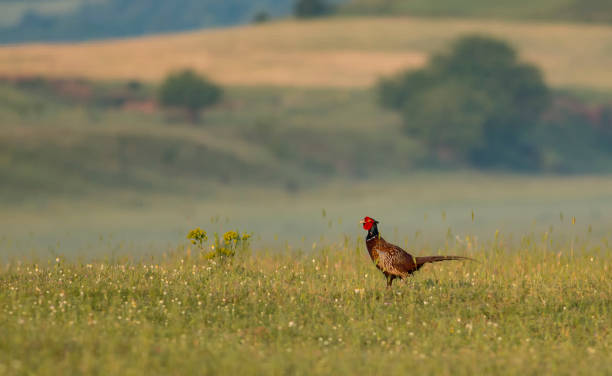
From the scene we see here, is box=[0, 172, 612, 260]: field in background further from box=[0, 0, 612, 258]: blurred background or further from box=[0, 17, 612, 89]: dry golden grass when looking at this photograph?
box=[0, 17, 612, 89]: dry golden grass

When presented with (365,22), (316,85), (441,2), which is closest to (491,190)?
(316,85)

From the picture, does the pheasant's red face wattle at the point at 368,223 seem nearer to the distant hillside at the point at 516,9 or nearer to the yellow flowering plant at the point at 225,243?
the yellow flowering plant at the point at 225,243

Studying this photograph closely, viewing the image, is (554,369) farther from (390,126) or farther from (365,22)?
(365,22)

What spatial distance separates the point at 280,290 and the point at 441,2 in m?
183

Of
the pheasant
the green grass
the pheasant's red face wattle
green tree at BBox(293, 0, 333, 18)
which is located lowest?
the green grass

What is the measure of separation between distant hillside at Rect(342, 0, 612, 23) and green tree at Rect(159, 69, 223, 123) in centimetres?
9490

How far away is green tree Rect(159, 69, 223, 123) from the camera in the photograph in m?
91.9

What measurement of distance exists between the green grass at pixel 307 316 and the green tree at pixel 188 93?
237 ft

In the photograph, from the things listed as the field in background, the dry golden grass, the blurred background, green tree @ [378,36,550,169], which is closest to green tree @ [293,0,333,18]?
the dry golden grass

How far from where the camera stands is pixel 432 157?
292 feet

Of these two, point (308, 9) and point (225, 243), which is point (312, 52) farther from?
point (225, 243)

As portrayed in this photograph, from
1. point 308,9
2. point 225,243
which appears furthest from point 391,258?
point 308,9

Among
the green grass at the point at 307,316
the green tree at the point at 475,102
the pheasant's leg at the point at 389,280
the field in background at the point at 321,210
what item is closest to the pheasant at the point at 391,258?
the pheasant's leg at the point at 389,280

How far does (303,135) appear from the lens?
90812 mm
